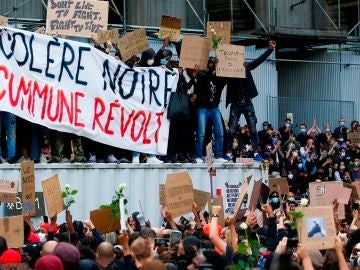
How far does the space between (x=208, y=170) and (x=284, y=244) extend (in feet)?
28.0

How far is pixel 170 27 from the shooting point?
21.1m

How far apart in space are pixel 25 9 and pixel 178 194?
13.5 m

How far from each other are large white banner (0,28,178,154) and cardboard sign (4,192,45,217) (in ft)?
4.04

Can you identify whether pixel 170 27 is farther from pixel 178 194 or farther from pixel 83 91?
pixel 178 194

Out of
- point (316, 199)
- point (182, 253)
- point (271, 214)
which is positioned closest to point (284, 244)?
point (182, 253)

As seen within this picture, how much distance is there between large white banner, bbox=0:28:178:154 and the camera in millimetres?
19141

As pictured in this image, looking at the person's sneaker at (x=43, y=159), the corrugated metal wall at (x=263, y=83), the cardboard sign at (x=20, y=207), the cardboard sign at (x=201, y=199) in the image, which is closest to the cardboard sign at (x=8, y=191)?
the cardboard sign at (x=20, y=207)

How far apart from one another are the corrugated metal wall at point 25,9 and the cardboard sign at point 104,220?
13.6 metres

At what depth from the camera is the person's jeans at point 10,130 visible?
18875mm

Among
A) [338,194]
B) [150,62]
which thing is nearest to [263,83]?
[150,62]

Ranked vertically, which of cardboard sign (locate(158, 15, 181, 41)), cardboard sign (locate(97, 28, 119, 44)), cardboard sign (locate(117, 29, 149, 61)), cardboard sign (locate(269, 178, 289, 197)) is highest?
cardboard sign (locate(158, 15, 181, 41))

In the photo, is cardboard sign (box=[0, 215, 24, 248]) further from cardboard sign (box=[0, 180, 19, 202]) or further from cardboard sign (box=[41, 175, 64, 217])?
cardboard sign (box=[0, 180, 19, 202])

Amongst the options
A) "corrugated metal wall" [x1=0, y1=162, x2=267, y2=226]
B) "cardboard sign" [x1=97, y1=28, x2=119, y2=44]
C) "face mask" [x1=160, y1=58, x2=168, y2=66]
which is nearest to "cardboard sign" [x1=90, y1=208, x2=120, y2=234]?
"corrugated metal wall" [x1=0, y1=162, x2=267, y2=226]

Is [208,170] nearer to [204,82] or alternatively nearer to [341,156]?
[204,82]
